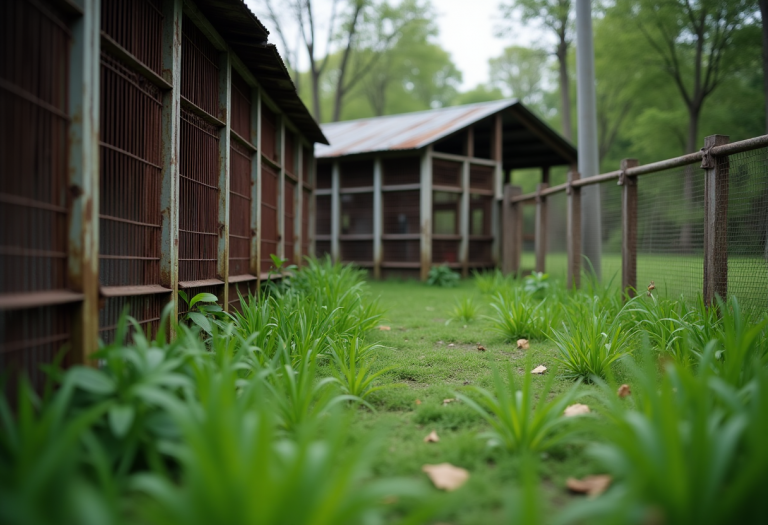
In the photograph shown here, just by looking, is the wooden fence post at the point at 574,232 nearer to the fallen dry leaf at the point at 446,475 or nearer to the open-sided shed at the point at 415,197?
the open-sided shed at the point at 415,197

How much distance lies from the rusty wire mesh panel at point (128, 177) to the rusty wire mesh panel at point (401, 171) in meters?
7.70

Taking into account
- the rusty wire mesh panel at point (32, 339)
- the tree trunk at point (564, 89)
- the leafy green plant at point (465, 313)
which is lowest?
the leafy green plant at point (465, 313)

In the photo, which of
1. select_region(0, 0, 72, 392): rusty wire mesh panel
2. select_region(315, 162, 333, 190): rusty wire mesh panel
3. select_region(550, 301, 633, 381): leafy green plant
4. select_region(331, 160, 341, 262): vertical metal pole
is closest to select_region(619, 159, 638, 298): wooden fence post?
select_region(550, 301, 633, 381): leafy green plant

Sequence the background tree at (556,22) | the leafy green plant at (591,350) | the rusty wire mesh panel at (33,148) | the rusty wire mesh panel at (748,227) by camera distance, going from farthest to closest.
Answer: the background tree at (556,22) < the rusty wire mesh panel at (748,227) < the leafy green plant at (591,350) < the rusty wire mesh panel at (33,148)

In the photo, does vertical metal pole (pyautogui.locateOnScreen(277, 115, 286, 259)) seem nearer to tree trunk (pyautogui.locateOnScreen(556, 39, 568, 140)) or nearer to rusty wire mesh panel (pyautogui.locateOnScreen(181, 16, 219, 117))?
rusty wire mesh panel (pyautogui.locateOnScreen(181, 16, 219, 117))

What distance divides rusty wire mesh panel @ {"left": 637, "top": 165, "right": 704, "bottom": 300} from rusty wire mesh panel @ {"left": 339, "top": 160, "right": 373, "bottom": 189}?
5.97m

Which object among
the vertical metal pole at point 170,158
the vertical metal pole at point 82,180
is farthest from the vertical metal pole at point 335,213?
the vertical metal pole at point 82,180

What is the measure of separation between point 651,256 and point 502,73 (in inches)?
1338

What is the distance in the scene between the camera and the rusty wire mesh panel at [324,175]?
37.6ft

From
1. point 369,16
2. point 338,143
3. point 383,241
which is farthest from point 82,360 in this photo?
point 369,16

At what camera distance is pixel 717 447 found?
4.54 ft

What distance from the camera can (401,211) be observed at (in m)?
10.7

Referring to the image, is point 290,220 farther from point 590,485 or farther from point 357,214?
point 590,485

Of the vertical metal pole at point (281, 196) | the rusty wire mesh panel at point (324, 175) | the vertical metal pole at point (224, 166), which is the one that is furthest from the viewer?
the rusty wire mesh panel at point (324, 175)
